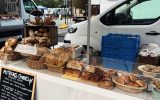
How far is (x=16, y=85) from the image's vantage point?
6.31ft

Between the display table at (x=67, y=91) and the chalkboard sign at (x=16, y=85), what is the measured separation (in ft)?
0.16

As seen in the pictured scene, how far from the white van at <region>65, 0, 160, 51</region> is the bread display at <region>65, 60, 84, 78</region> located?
9.00 ft

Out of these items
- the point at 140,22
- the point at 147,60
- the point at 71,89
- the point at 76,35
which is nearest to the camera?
the point at 71,89

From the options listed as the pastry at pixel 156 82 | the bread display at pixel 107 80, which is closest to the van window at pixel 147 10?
the bread display at pixel 107 80

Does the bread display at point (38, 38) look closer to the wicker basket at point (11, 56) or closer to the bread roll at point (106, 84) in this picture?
the wicker basket at point (11, 56)

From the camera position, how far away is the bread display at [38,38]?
216cm

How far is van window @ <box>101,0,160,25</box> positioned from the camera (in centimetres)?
443

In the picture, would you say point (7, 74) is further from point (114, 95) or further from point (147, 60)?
point (147, 60)

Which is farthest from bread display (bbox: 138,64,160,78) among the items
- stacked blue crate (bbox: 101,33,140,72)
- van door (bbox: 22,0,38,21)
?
van door (bbox: 22,0,38,21)

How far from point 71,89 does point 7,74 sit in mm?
692

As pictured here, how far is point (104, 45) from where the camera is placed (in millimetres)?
4141

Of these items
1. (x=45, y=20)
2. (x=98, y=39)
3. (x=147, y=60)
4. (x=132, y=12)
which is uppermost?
(x=132, y=12)

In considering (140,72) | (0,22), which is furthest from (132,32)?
(0,22)

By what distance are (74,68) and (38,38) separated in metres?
0.64
